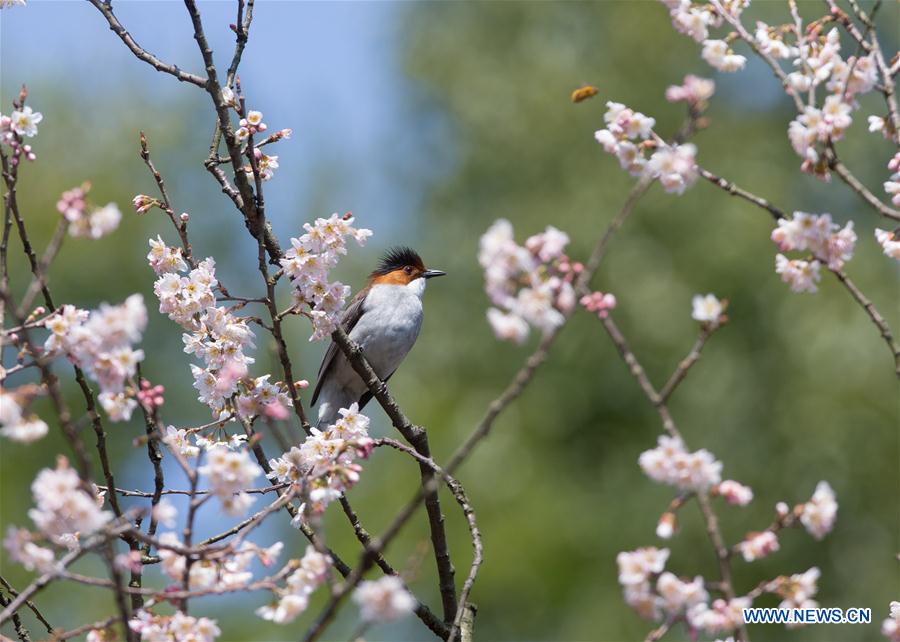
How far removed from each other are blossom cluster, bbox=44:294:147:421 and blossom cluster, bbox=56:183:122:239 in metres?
0.15

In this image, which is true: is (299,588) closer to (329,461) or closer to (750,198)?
(329,461)

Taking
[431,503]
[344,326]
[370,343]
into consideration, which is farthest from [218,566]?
[344,326]

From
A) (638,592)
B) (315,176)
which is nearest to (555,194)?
(315,176)

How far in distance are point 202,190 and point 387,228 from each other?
4.13 m

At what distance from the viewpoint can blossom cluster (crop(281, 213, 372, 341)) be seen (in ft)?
10.7

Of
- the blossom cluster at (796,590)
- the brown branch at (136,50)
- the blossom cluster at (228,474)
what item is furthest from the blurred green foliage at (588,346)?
the blossom cluster at (796,590)

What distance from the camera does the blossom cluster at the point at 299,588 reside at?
228 centimetres

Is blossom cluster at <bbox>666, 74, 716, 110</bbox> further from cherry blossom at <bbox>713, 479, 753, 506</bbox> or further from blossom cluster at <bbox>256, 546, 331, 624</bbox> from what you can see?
blossom cluster at <bbox>256, 546, 331, 624</bbox>

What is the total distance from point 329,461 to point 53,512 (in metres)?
0.88

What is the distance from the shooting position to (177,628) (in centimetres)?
226

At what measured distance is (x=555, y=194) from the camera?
15.4 m

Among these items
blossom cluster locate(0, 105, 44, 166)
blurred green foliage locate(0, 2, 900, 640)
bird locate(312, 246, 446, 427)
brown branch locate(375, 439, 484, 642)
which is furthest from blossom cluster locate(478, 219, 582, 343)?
blurred green foliage locate(0, 2, 900, 640)

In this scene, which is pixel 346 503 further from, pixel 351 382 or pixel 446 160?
pixel 446 160

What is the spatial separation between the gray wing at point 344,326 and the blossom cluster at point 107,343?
133 inches
